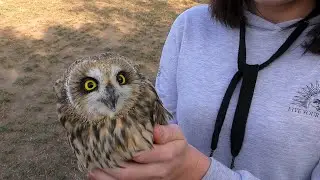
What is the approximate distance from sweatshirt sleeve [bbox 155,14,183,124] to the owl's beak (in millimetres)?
250

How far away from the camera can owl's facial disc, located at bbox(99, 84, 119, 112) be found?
4.86 ft

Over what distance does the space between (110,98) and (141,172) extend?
29 cm

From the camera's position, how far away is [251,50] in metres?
1.54

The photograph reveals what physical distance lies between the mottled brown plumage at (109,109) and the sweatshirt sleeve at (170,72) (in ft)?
0.36

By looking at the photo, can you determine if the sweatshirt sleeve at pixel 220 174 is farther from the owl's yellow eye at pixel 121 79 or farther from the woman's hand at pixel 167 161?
the owl's yellow eye at pixel 121 79

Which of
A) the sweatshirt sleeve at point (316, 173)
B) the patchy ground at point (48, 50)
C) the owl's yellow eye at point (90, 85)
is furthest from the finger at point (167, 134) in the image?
the patchy ground at point (48, 50)

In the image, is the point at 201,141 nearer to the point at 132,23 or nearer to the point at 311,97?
the point at 311,97

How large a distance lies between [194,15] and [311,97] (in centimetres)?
54

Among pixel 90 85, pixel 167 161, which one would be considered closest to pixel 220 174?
pixel 167 161

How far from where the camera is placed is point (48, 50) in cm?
584

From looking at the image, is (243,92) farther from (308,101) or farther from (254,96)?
(308,101)

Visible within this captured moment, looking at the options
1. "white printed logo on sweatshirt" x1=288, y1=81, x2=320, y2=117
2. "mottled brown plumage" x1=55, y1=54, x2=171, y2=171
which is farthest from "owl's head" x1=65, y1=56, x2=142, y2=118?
"white printed logo on sweatshirt" x1=288, y1=81, x2=320, y2=117

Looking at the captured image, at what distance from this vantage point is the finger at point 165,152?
4.27 ft

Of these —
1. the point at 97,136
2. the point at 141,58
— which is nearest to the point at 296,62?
the point at 97,136
